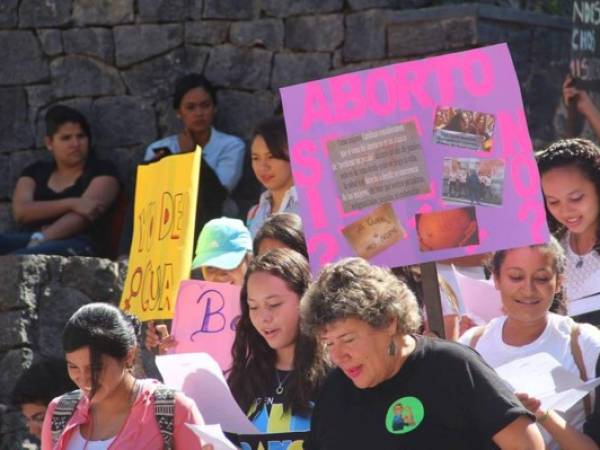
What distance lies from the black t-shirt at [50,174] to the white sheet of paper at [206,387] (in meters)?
4.01

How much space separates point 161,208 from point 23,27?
13.4 ft

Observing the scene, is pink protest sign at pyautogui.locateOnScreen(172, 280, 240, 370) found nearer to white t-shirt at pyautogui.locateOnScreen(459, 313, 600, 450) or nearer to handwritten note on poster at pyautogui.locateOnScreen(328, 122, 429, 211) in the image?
handwritten note on poster at pyautogui.locateOnScreen(328, 122, 429, 211)

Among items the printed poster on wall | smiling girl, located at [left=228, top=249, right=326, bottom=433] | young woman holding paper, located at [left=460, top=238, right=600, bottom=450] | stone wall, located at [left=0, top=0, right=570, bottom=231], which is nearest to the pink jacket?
smiling girl, located at [left=228, top=249, right=326, bottom=433]

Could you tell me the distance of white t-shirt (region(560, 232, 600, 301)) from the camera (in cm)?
529

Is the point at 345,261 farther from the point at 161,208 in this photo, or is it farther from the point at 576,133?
the point at 576,133

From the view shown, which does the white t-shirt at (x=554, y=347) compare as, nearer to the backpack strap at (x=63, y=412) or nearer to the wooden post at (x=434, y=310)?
the wooden post at (x=434, y=310)

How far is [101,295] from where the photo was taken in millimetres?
8133

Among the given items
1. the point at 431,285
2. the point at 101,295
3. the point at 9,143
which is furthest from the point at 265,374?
the point at 9,143

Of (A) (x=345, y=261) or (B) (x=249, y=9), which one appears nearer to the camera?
(A) (x=345, y=261)

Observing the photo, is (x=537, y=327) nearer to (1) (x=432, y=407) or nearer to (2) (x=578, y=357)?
(2) (x=578, y=357)

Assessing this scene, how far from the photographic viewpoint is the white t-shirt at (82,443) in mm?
4859

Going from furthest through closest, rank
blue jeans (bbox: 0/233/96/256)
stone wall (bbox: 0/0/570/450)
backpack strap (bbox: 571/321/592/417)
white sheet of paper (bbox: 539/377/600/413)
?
blue jeans (bbox: 0/233/96/256), stone wall (bbox: 0/0/570/450), backpack strap (bbox: 571/321/592/417), white sheet of paper (bbox: 539/377/600/413)

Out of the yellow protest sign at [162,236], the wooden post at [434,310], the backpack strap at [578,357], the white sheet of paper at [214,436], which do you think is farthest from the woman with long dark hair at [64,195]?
the backpack strap at [578,357]

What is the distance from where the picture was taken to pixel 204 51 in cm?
941
